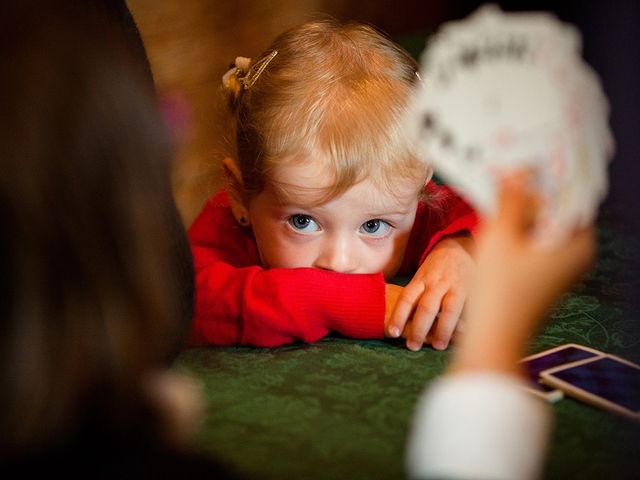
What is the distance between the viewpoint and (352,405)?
→ 1012mm

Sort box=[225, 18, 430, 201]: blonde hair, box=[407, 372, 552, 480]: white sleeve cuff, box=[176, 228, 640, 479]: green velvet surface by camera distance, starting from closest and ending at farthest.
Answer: box=[407, 372, 552, 480]: white sleeve cuff < box=[176, 228, 640, 479]: green velvet surface < box=[225, 18, 430, 201]: blonde hair

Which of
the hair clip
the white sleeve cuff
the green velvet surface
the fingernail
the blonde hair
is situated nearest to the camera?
the white sleeve cuff

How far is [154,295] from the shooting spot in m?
0.71

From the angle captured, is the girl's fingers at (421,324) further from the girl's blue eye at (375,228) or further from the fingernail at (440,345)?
the girl's blue eye at (375,228)

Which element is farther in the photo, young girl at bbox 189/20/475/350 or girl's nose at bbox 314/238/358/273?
girl's nose at bbox 314/238/358/273

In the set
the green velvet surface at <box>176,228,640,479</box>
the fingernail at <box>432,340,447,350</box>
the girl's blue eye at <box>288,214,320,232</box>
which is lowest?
the green velvet surface at <box>176,228,640,479</box>

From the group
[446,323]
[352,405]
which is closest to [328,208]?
[446,323]

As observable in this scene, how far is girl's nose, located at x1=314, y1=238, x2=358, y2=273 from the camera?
1.34 metres

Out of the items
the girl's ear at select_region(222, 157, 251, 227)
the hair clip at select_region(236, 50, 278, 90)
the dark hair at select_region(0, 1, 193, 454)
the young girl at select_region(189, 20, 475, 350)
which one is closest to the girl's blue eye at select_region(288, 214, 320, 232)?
the young girl at select_region(189, 20, 475, 350)

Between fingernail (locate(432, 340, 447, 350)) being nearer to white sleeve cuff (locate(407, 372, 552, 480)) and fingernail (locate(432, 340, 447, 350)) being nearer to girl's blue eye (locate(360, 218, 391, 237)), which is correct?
girl's blue eye (locate(360, 218, 391, 237))

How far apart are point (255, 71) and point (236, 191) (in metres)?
0.21

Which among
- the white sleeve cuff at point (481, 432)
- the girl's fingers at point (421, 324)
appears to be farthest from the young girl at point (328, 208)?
the white sleeve cuff at point (481, 432)

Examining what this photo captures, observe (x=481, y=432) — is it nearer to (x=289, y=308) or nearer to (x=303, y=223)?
(x=289, y=308)

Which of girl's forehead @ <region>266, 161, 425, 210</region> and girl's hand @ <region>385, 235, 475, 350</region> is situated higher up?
girl's forehead @ <region>266, 161, 425, 210</region>
